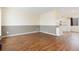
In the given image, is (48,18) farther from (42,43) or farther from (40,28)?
(42,43)

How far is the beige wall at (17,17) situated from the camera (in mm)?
1820

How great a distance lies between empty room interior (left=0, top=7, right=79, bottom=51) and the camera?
1815 millimetres

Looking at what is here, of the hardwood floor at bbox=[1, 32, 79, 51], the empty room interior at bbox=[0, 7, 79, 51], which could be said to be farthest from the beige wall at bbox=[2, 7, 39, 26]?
the hardwood floor at bbox=[1, 32, 79, 51]

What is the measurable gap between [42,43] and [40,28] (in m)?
0.26

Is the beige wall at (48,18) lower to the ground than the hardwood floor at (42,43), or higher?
higher

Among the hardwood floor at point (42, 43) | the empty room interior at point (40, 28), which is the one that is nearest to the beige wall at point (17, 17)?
the empty room interior at point (40, 28)

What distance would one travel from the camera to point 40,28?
186cm

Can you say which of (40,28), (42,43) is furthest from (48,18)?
(42,43)

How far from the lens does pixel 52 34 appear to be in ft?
6.05

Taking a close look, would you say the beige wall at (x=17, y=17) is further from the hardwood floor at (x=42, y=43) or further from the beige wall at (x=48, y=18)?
the hardwood floor at (x=42, y=43)
